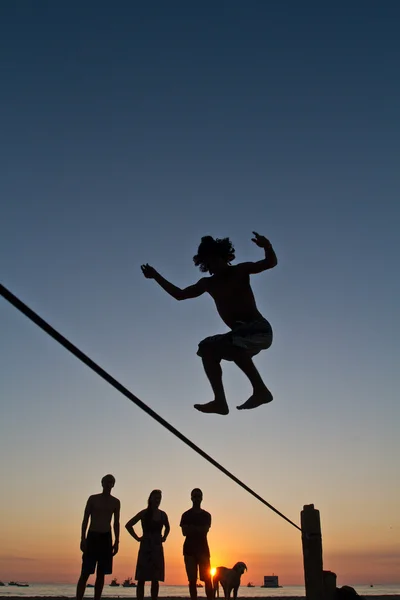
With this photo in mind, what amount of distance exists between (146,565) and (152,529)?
429 mm

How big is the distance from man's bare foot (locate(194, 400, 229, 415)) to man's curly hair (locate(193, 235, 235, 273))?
0.95 m

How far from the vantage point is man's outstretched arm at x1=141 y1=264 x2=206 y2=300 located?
4434 mm

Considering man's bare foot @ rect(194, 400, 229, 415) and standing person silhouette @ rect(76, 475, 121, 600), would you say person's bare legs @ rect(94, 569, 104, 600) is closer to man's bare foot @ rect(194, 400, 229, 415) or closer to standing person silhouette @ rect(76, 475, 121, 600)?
standing person silhouette @ rect(76, 475, 121, 600)

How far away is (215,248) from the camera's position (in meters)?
4.41

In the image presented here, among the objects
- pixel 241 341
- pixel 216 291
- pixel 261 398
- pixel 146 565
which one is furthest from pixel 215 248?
pixel 146 565

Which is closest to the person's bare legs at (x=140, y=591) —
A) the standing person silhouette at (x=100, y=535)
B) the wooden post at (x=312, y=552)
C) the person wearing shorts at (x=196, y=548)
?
the standing person silhouette at (x=100, y=535)

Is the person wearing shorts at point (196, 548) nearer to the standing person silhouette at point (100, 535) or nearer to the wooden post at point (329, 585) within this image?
the standing person silhouette at point (100, 535)

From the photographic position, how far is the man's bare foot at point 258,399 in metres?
4.30

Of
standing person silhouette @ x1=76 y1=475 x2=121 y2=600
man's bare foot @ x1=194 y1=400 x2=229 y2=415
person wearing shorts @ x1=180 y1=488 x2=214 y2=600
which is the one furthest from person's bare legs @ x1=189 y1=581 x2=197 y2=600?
man's bare foot @ x1=194 y1=400 x2=229 y2=415

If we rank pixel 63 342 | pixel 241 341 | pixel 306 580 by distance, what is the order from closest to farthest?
pixel 63 342
pixel 241 341
pixel 306 580

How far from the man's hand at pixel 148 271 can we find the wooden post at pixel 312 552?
93.5 inches

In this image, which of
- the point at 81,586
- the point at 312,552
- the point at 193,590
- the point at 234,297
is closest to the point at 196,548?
the point at 193,590

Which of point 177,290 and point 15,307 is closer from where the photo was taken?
point 15,307

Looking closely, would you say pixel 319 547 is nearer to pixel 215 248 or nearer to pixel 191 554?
pixel 215 248
